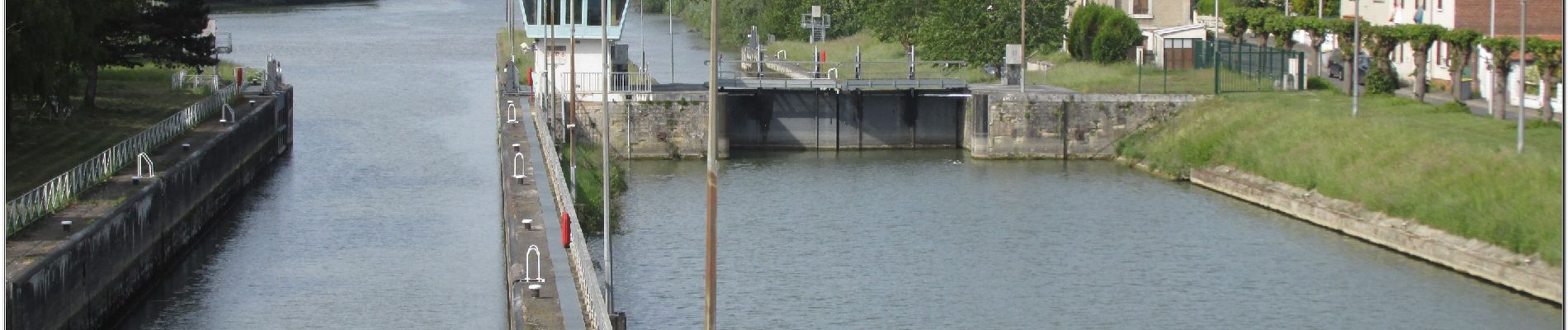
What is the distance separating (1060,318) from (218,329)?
39.1 feet

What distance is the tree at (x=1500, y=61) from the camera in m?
39.2

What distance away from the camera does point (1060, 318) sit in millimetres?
27859

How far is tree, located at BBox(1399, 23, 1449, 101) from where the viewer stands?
44250mm

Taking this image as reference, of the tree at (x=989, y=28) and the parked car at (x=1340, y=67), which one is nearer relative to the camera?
the parked car at (x=1340, y=67)

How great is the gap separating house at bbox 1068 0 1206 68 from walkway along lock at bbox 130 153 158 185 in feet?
104

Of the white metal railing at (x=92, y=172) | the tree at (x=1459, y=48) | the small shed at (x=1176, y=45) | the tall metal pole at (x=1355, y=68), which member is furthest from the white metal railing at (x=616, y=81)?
the tree at (x=1459, y=48)

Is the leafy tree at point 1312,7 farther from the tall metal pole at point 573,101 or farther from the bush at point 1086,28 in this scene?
the tall metal pole at point 573,101

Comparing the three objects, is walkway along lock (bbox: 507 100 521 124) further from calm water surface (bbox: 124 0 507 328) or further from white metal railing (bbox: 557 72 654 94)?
white metal railing (bbox: 557 72 654 94)

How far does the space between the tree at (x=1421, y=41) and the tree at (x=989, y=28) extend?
49.9 feet

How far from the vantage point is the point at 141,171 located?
32.5 metres

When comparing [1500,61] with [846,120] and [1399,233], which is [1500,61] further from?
[846,120]

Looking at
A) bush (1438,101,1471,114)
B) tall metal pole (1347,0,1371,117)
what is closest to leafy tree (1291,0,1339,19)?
tall metal pole (1347,0,1371,117)

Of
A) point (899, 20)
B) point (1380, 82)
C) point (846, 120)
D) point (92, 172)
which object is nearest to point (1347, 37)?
point (1380, 82)

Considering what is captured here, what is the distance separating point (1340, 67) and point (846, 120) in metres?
17.0
